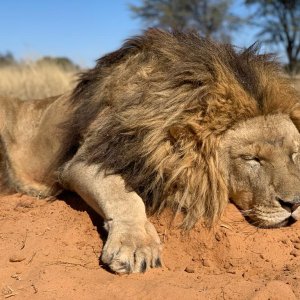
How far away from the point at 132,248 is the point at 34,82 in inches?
357

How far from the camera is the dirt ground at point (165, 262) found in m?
2.40

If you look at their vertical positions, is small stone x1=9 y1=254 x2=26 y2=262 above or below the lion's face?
below

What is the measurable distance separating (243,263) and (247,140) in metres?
0.65

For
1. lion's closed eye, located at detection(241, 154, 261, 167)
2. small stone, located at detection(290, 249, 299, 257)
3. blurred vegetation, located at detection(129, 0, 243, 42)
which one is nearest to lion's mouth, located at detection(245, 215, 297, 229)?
small stone, located at detection(290, 249, 299, 257)

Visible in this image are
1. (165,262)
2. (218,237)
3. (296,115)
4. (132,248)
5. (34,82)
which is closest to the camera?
(132,248)

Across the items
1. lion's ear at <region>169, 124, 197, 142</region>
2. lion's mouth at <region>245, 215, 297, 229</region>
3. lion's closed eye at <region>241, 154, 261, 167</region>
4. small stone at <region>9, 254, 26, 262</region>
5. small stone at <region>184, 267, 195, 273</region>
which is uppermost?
lion's ear at <region>169, 124, 197, 142</region>

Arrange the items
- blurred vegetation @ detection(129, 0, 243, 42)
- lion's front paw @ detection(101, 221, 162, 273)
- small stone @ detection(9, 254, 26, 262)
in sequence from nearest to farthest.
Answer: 1. lion's front paw @ detection(101, 221, 162, 273)
2. small stone @ detection(9, 254, 26, 262)
3. blurred vegetation @ detection(129, 0, 243, 42)

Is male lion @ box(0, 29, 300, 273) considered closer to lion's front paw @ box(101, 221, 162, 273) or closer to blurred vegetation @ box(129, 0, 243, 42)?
lion's front paw @ box(101, 221, 162, 273)

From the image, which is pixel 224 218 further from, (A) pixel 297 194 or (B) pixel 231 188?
(A) pixel 297 194

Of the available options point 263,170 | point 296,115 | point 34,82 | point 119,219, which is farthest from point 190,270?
point 34,82

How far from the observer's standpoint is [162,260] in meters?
2.72

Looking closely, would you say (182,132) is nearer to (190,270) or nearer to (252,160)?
(252,160)

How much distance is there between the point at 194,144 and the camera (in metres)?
3.04

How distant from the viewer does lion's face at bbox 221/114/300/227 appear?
2.89 meters
